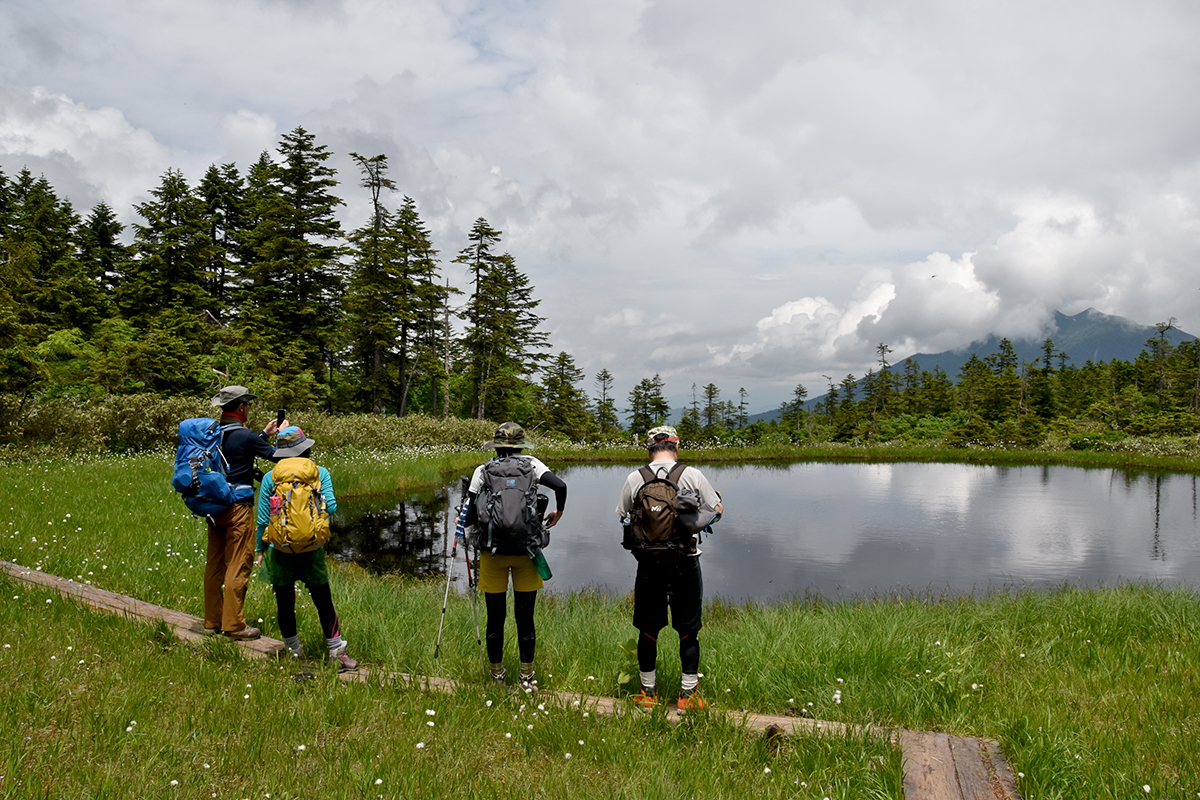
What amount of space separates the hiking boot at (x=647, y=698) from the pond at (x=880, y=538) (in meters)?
5.81

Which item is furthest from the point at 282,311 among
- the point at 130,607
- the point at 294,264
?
the point at 130,607

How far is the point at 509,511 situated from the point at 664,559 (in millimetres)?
1244

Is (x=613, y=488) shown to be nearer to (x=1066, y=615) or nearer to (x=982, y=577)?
(x=982, y=577)

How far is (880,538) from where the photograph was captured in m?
14.9

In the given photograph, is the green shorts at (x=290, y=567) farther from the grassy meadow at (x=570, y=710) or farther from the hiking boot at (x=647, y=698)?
the hiking boot at (x=647, y=698)

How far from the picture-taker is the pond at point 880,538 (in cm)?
1138

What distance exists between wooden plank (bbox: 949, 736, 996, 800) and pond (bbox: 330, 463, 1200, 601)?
6.44 metres

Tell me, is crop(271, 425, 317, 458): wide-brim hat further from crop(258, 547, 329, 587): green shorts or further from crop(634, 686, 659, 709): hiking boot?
crop(634, 686, 659, 709): hiking boot

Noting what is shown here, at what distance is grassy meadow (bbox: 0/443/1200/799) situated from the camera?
10.9 feet

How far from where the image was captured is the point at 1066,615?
753 cm

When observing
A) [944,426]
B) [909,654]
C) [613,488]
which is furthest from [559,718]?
[944,426]

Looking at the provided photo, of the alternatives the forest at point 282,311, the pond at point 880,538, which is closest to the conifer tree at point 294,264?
the forest at point 282,311

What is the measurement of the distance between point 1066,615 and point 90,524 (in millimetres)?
14531

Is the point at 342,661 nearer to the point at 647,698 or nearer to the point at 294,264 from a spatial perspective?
the point at 647,698
